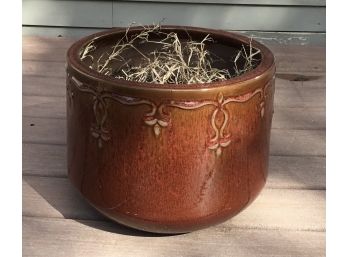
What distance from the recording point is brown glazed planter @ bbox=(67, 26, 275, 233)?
0.76 metres

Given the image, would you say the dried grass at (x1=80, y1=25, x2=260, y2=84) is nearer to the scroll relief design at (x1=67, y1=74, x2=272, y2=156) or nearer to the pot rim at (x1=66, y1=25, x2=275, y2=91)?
the pot rim at (x1=66, y1=25, x2=275, y2=91)

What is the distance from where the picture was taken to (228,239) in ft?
2.95

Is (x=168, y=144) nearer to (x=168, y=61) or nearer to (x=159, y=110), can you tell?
(x=159, y=110)

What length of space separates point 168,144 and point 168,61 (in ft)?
0.83

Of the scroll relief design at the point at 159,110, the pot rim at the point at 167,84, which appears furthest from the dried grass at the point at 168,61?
the scroll relief design at the point at 159,110

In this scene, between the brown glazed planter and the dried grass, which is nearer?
the brown glazed planter

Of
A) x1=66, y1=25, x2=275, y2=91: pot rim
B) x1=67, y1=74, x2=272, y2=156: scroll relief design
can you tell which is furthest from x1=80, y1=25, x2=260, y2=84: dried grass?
x1=67, y1=74, x2=272, y2=156: scroll relief design

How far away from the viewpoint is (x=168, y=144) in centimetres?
77

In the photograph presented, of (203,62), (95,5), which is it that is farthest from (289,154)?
(95,5)

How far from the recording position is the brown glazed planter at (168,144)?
0.76 meters

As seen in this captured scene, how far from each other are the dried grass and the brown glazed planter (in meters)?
0.08

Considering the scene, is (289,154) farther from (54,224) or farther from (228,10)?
(228,10)

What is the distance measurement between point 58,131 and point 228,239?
1.65 ft

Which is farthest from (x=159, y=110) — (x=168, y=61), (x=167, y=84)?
(x=168, y=61)
